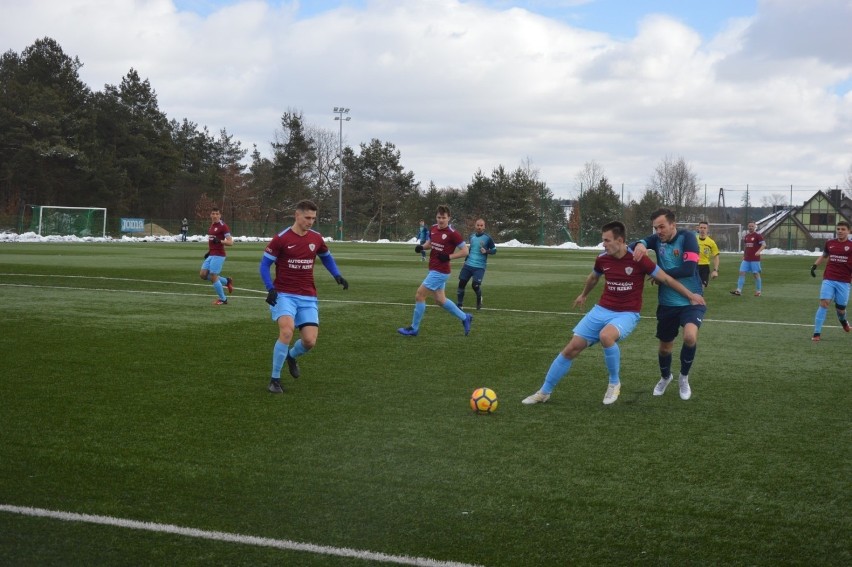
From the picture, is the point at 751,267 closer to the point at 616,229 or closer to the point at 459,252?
the point at 459,252

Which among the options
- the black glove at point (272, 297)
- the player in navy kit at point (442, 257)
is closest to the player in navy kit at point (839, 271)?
the player in navy kit at point (442, 257)

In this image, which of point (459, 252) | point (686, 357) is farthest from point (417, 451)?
point (459, 252)

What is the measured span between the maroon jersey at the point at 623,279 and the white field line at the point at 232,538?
4306 mm

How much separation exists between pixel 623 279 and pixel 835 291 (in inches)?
313

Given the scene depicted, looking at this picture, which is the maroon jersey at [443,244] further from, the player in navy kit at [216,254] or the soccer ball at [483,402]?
the soccer ball at [483,402]

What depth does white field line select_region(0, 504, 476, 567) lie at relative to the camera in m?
4.34

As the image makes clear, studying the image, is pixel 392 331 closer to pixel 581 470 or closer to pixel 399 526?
pixel 581 470

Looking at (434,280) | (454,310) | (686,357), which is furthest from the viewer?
(434,280)

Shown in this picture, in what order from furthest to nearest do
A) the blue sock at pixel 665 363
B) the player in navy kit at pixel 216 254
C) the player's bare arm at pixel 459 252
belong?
the player in navy kit at pixel 216 254 → the player's bare arm at pixel 459 252 → the blue sock at pixel 665 363

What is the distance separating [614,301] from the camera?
8.10 metres

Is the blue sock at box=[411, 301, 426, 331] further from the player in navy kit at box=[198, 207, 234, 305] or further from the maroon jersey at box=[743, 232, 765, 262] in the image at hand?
the maroon jersey at box=[743, 232, 765, 262]

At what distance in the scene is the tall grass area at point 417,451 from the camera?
463cm

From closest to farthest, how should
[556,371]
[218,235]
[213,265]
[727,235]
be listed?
[556,371] → [218,235] → [213,265] → [727,235]

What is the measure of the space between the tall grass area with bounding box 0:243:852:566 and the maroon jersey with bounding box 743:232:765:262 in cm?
1073
